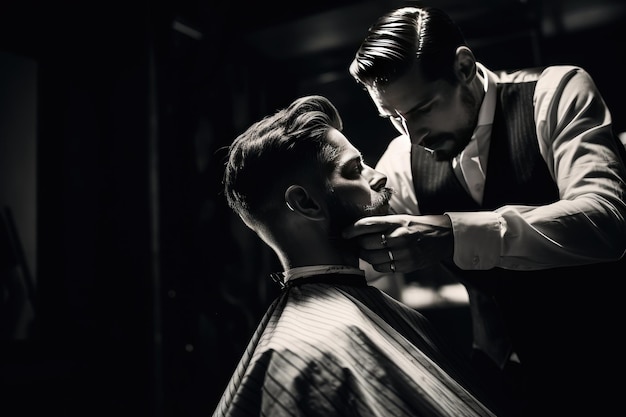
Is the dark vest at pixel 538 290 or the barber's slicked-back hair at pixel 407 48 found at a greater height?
the barber's slicked-back hair at pixel 407 48

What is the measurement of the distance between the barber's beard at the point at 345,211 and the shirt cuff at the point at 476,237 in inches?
9.0

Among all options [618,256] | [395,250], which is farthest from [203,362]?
[618,256]

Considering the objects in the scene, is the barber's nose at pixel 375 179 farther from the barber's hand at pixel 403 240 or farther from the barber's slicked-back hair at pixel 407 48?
the barber's slicked-back hair at pixel 407 48

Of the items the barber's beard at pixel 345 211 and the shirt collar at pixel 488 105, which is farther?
the shirt collar at pixel 488 105

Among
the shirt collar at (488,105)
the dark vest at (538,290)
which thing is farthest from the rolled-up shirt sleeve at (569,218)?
the shirt collar at (488,105)

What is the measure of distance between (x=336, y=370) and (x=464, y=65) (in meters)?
1.15

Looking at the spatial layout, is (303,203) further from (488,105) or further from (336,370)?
(488,105)

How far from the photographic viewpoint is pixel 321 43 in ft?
11.0

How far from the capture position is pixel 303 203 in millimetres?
1647

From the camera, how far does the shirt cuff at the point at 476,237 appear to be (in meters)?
1.51

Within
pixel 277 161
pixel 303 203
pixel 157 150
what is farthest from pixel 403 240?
pixel 157 150

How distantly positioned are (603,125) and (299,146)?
3.06 feet

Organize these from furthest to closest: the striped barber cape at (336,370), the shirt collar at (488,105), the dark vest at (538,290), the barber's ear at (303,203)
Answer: the shirt collar at (488,105), the dark vest at (538,290), the barber's ear at (303,203), the striped barber cape at (336,370)

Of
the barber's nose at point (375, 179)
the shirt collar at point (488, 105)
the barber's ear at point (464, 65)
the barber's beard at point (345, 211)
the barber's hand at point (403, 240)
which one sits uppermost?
the barber's ear at point (464, 65)
